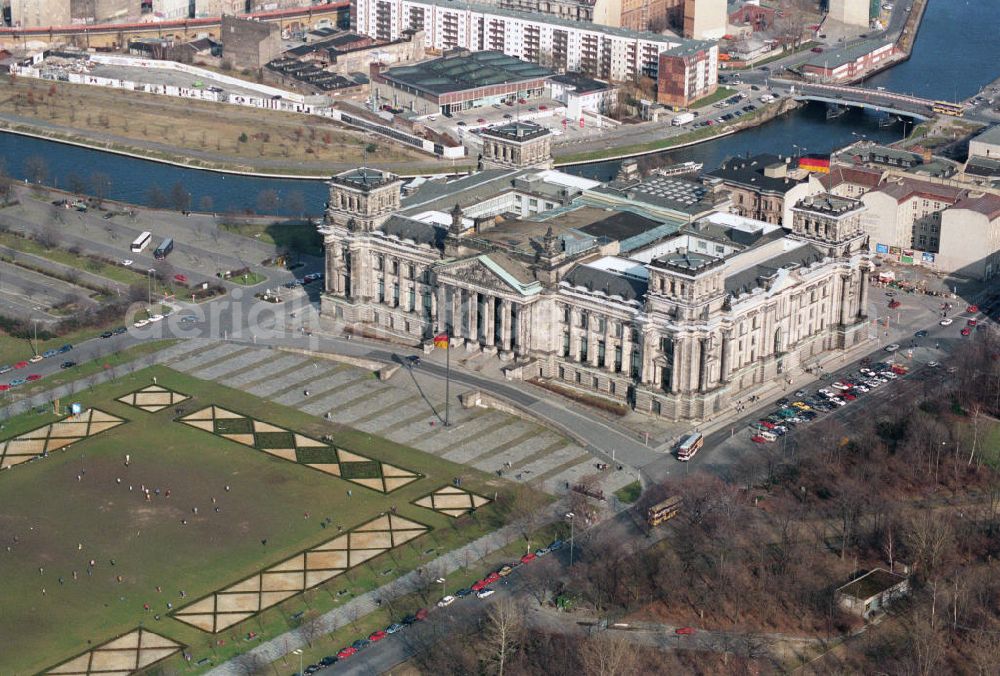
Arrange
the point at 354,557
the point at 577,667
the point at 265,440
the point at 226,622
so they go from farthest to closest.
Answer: the point at 265,440, the point at 354,557, the point at 226,622, the point at 577,667

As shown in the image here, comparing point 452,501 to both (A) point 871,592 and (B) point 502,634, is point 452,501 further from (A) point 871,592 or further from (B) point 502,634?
(A) point 871,592

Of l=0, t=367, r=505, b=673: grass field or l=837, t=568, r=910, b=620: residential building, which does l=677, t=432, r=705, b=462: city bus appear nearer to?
l=0, t=367, r=505, b=673: grass field

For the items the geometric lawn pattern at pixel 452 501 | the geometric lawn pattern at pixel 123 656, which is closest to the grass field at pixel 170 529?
the geometric lawn pattern at pixel 123 656

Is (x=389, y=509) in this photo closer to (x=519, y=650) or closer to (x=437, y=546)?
(x=437, y=546)

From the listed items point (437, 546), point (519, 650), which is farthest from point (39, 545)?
point (519, 650)

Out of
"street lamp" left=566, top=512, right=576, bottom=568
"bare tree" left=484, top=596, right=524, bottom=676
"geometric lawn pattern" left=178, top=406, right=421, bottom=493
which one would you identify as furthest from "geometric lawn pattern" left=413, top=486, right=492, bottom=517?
"bare tree" left=484, top=596, right=524, bottom=676

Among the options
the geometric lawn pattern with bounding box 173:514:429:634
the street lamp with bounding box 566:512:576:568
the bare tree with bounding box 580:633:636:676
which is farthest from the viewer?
the street lamp with bounding box 566:512:576:568
